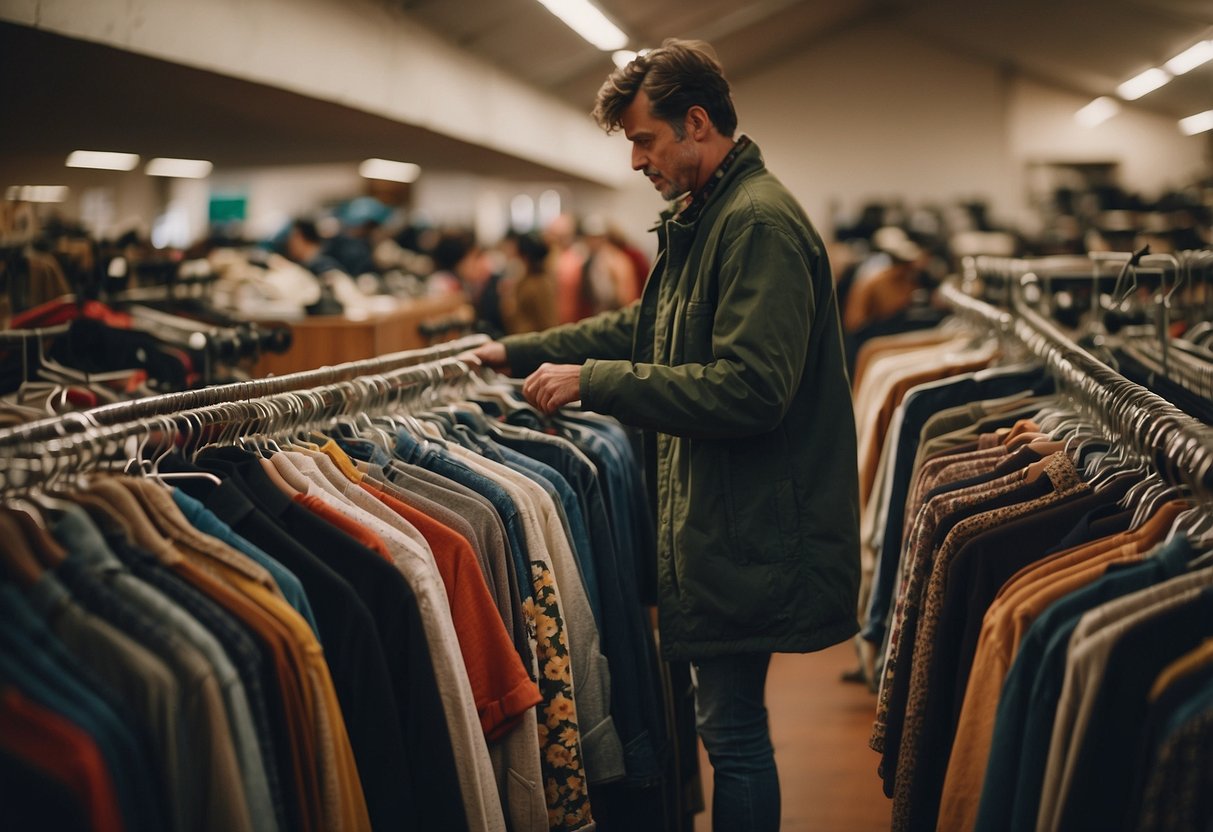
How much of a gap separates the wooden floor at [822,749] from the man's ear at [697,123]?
6.66ft

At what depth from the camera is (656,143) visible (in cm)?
248

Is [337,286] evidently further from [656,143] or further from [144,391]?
[656,143]

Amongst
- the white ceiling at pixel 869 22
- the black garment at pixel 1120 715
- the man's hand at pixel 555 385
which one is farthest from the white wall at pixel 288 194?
the black garment at pixel 1120 715

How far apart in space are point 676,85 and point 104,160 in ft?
18.4

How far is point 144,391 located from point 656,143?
56.7 inches

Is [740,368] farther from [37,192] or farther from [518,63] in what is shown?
[37,192]

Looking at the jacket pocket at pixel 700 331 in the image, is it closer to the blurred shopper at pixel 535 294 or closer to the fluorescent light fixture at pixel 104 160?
the fluorescent light fixture at pixel 104 160

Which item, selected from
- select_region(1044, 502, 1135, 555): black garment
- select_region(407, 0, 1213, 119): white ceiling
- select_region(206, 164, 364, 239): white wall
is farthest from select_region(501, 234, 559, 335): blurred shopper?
select_region(206, 164, 364, 239): white wall

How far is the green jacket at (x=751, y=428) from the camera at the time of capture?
7.34 feet

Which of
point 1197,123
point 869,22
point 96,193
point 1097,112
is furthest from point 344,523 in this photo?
point 1097,112

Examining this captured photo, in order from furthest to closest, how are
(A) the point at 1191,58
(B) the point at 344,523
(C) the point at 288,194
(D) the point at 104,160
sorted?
Result: (C) the point at 288,194 → (A) the point at 1191,58 → (D) the point at 104,160 → (B) the point at 344,523

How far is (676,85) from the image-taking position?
2.42 metres

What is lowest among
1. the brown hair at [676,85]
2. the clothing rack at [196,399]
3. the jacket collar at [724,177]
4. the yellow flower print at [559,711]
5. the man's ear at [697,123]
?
the yellow flower print at [559,711]

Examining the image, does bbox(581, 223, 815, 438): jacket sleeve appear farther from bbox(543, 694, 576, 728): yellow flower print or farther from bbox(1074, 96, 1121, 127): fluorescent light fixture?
bbox(1074, 96, 1121, 127): fluorescent light fixture
